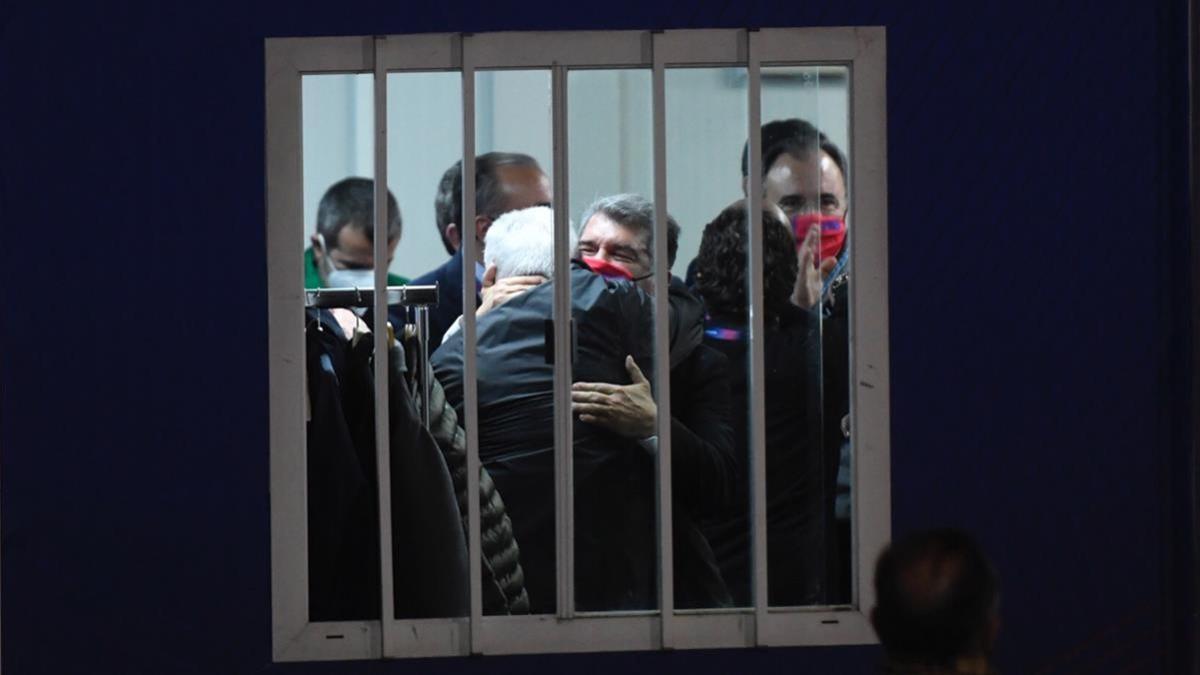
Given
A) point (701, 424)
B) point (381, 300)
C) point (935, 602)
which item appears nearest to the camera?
point (935, 602)

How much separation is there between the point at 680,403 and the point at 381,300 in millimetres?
726

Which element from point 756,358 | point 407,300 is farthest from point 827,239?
point 407,300

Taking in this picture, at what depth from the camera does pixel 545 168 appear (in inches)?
173

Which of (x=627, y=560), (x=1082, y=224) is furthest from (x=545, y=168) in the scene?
(x=1082, y=224)

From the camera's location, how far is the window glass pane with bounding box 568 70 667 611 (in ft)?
14.4

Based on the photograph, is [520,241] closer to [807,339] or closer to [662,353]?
[662,353]

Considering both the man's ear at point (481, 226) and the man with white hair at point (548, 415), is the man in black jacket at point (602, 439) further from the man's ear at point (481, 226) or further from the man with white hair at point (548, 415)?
the man's ear at point (481, 226)

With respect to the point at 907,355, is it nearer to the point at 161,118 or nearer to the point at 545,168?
the point at 545,168

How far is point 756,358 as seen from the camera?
4.40 m

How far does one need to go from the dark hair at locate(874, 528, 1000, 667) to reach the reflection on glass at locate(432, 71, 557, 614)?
200 cm

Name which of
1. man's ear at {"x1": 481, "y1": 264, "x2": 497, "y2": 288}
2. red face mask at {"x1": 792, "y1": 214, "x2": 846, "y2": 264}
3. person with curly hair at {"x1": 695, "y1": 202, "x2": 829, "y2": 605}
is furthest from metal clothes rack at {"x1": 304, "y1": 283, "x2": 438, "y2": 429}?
red face mask at {"x1": 792, "y1": 214, "x2": 846, "y2": 264}

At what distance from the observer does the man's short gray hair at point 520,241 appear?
440cm

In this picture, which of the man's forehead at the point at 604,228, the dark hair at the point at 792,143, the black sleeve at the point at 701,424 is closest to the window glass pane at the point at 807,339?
the dark hair at the point at 792,143

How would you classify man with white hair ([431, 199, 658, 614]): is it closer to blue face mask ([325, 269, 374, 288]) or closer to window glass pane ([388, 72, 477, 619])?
window glass pane ([388, 72, 477, 619])
